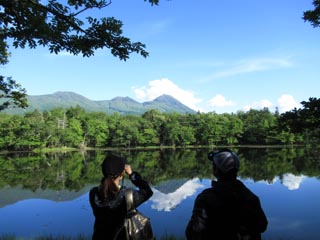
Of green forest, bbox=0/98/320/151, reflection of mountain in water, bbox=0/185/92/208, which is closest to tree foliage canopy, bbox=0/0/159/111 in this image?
reflection of mountain in water, bbox=0/185/92/208

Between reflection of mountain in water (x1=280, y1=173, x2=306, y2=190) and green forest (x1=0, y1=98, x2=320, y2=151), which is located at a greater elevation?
green forest (x1=0, y1=98, x2=320, y2=151)

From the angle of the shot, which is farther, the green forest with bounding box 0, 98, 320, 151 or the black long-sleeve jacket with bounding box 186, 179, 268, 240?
the green forest with bounding box 0, 98, 320, 151

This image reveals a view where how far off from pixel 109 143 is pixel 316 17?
83.5 metres

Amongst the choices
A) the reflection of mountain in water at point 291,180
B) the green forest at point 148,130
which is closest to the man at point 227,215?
the reflection of mountain in water at point 291,180

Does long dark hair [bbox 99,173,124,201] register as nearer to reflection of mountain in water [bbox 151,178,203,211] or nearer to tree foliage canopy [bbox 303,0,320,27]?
tree foliage canopy [bbox 303,0,320,27]

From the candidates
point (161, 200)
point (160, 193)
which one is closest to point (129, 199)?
point (161, 200)

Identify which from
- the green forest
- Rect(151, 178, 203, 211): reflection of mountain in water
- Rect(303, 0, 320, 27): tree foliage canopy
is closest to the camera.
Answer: Rect(303, 0, 320, 27): tree foliage canopy

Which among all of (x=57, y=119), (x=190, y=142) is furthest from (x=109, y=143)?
(x=190, y=142)

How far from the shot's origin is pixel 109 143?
292ft

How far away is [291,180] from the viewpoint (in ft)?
83.3

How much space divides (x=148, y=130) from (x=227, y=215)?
81577 mm

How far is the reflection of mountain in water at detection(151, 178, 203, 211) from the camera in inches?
697

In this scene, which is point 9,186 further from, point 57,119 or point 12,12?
point 57,119

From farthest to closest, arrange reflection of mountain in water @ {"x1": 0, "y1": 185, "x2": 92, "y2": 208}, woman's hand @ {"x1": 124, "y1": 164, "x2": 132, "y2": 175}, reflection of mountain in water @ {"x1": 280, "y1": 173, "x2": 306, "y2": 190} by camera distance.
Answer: reflection of mountain in water @ {"x1": 280, "y1": 173, "x2": 306, "y2": 190} < reflection of mountain in water @ {"x1": 0, "y1": 185, "x2": 92, "y2": 208} < woman's hand @ {"x1": 124, "y1": 164, "x2": 132, "y2": 175}
